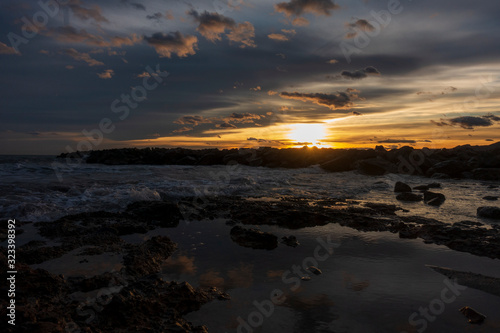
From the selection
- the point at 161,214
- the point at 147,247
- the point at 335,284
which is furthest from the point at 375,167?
the point at 147,247

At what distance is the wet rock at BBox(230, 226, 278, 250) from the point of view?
564cm

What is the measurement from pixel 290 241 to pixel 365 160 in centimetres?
1950

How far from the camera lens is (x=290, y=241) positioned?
19.6 ft

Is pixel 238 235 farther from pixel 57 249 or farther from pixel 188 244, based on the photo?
pixel 57 249

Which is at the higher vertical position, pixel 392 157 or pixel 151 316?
pixel 392 157

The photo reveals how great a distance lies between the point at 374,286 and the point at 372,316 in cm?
77

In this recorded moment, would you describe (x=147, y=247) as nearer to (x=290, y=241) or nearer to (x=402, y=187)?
(x=290, y=241)

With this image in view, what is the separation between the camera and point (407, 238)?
20.9 feet

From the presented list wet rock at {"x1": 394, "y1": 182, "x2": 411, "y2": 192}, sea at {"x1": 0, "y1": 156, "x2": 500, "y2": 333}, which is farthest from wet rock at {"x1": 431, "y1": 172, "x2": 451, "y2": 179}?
sea at {"x1": 0, "y1": 156, "x2": 500, "y2": 333}

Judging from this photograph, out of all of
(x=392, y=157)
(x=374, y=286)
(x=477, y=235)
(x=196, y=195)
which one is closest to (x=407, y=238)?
(x=477, y=235)

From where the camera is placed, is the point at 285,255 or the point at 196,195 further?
the point at 196,195

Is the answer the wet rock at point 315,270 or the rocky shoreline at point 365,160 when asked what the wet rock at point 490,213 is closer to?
the wet rock at point 315,270

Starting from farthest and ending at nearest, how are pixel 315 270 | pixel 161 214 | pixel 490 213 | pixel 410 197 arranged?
pixel 410 197
pixel 490 213
pixel 161 214
pixel 315 270

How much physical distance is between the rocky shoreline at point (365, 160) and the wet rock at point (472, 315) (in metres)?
20.1
